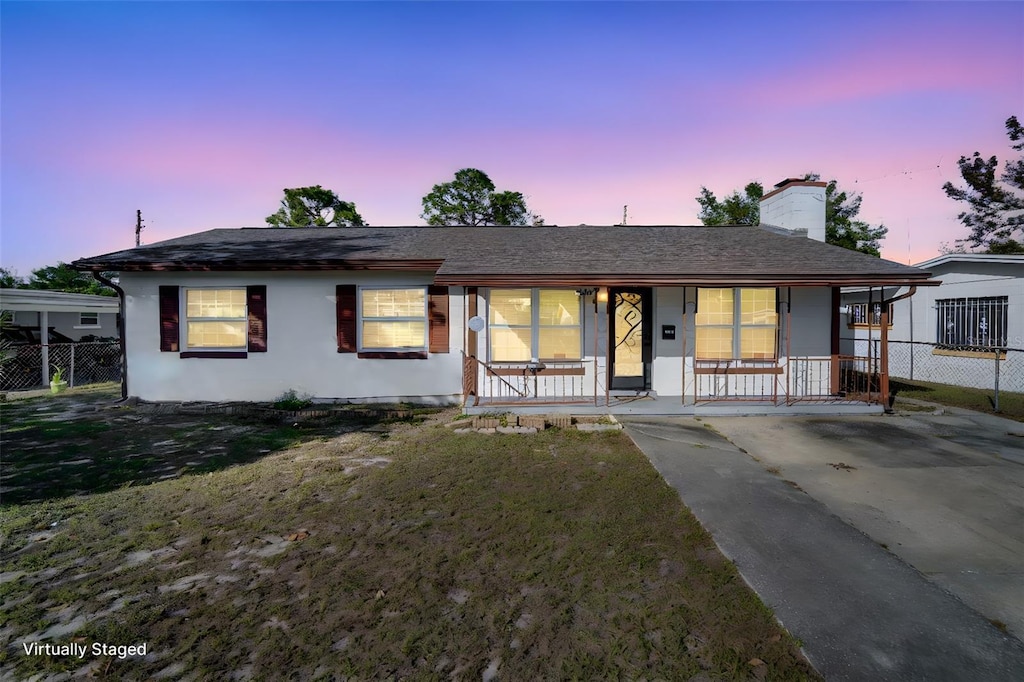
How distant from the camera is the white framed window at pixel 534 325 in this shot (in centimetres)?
935

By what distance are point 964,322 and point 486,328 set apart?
1351cm

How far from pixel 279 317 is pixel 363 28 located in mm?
6707

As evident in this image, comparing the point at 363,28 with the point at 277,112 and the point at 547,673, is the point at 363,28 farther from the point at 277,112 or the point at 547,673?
the point at 547,673

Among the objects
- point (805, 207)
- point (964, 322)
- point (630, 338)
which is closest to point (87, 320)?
point (630, 338)

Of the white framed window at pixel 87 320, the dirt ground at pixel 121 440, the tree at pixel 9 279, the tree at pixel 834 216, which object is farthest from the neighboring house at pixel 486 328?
the tree at pixel 9 279

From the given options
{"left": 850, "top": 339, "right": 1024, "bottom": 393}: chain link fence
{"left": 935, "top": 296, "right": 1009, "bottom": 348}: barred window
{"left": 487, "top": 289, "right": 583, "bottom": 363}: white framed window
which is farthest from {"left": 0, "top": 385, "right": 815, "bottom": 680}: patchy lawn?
{"left": 935, "top": 296, "right": 1009, "bottom": 348}: barred window

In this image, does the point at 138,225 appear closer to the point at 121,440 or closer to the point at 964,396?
the point at 121,440

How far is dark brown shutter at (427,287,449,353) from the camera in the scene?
31.9ft

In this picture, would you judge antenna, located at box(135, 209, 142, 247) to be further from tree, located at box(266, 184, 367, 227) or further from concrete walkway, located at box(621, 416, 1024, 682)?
concrete walkway, located at box(621, 416, 1024, 682)

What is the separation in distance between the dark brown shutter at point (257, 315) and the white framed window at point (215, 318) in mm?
250

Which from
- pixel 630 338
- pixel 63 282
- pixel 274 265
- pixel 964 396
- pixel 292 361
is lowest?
pixel 964 396

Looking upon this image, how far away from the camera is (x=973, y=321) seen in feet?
40.5

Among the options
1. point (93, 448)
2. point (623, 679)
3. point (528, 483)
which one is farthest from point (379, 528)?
point (93, 448)

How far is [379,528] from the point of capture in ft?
13.3
